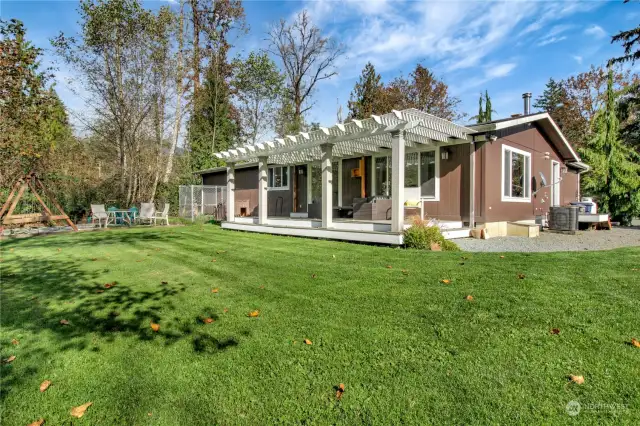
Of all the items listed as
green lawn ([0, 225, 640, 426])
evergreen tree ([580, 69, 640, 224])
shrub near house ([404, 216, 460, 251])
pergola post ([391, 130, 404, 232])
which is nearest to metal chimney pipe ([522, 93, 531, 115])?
evergreen tree ([580, 69, 640, 224])

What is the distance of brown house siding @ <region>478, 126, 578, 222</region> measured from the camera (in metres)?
9.09

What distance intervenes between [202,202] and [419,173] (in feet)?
34.2

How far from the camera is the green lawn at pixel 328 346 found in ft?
5.92

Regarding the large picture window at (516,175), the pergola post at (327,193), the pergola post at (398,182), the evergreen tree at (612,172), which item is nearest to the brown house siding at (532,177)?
the large picture window at (516,175)

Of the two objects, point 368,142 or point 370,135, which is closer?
point 370,135

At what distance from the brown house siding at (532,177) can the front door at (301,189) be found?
24.5ft

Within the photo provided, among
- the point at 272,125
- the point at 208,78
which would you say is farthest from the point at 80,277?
the point at 272,125

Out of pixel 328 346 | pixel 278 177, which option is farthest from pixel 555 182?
pixel 328 346

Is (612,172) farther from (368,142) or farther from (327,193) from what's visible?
(327,193)

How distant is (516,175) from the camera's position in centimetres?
1076

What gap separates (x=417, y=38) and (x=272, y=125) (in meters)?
16.2

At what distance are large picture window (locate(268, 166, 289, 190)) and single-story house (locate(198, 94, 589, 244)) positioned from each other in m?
1.90

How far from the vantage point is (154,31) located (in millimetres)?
14891

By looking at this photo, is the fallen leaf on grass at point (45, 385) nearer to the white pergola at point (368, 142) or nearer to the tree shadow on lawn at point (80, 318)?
the tree shadow on lawn at point (80, 318)
